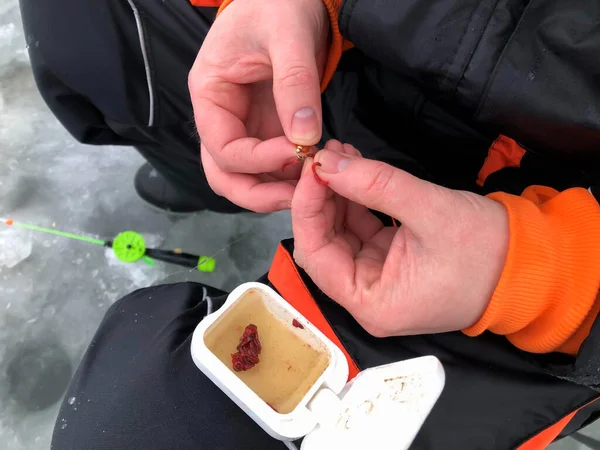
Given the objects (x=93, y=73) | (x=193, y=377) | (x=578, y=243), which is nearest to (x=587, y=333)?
(x=578, y=243)

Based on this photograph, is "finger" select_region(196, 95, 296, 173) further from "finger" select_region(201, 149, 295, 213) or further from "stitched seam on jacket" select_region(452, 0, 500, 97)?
"stitched seam on jacket" select_region(452, 0, 500, 97)

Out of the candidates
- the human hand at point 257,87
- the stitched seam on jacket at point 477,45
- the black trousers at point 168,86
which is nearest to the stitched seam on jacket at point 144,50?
the black trousers at point 168,86

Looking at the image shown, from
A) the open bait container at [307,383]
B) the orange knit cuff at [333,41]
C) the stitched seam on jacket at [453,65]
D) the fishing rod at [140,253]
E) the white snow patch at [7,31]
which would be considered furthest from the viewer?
the white snow patch at [7,31]

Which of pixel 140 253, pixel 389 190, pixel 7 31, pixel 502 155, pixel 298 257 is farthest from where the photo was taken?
pixel 7 31

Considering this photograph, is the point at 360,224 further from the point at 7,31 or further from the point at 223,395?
the point at 7,31

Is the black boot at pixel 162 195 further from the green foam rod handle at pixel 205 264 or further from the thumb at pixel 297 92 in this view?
the thumb at pixel 297 92

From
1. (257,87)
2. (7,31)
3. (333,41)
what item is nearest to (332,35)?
(333,41)
